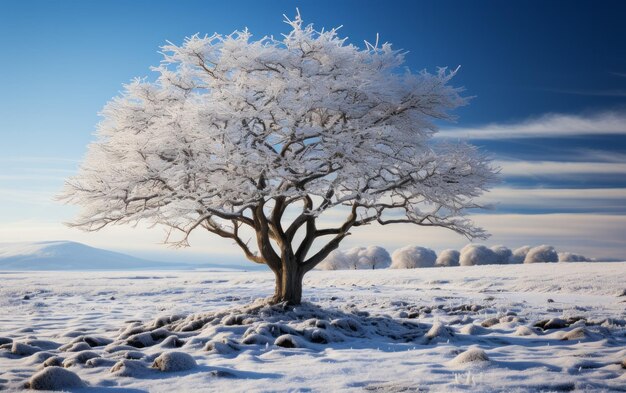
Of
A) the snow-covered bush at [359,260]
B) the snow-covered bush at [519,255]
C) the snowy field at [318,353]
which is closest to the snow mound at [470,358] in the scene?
the snowy field at [318,353]

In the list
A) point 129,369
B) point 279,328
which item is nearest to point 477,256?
point 279,328

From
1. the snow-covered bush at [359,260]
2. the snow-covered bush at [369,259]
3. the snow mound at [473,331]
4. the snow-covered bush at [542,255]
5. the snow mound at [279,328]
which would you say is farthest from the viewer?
the snow-covered bush at [369,259]

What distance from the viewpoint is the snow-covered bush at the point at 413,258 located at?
76.8m

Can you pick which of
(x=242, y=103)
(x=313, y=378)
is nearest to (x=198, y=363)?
(x=313, y=378)

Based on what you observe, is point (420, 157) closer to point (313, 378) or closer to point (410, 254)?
point (313, 378)

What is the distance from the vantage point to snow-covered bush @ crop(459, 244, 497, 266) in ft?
239

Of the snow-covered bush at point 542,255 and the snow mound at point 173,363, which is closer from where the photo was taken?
the snow mound at point 173,363

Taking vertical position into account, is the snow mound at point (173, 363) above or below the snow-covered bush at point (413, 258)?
below

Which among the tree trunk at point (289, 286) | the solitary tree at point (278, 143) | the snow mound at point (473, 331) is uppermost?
the solitary tree at point (278, 143)

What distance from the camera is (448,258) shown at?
Answer: 255 feet

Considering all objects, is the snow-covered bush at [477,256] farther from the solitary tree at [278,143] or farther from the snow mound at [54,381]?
the snow mound at [54,381]

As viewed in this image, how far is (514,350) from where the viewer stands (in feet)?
31.6

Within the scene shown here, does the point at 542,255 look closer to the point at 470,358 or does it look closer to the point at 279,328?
the point at 279,328

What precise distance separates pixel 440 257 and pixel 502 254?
9.01 metres
